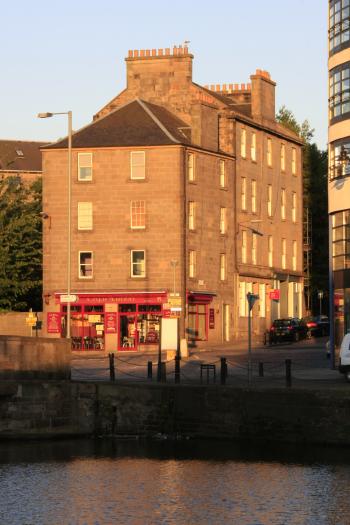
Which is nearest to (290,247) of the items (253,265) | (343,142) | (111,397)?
(253,265)

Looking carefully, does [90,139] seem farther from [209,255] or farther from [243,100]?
[243,100]

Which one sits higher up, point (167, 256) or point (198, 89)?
point (198, 89)

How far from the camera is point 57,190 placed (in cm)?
8950

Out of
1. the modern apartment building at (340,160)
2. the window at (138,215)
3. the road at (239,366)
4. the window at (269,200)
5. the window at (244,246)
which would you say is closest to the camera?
the road at (239,366)

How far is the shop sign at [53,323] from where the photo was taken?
88.1 metres

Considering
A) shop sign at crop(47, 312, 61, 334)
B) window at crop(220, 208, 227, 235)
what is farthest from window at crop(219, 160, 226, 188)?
shop sign at crop(47, 312, 61, 334)

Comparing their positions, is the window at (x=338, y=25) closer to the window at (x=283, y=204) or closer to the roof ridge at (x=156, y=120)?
the roof ridge at (x=156, y=120)

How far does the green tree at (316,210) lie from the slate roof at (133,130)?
69.8ft

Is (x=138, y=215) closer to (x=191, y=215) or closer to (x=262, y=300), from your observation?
(x=191, y=215)

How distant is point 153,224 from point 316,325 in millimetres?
13720

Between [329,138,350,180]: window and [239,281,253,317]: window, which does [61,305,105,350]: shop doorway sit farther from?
[329,138,350,180]: window

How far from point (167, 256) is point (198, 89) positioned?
1469cm

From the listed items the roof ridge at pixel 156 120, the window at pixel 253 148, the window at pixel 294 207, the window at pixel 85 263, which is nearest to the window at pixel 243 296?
the window at pixel 253 148

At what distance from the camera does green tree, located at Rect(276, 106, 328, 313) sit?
112m
